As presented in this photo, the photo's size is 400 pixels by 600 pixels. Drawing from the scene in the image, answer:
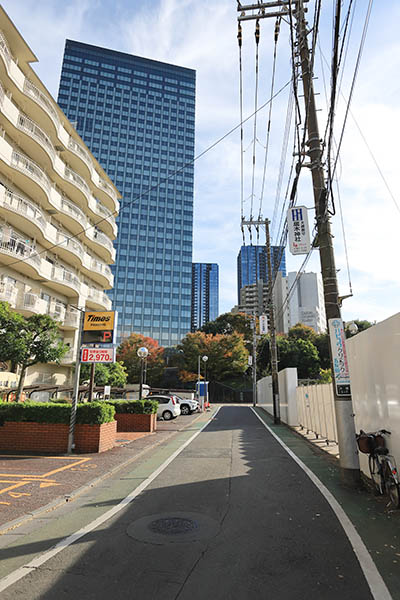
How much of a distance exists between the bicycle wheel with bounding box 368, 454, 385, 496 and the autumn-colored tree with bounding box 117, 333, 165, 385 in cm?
5064

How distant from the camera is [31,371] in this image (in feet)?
88.1

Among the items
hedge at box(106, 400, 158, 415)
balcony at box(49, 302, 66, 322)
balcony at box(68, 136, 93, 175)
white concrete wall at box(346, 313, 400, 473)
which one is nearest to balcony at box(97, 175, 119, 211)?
balcony at box(68, 136, 93, 175)

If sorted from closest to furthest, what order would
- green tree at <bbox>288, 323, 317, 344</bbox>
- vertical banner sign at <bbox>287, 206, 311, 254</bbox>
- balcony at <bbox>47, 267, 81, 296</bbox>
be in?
1. vertical banner sign at <bbox>287, 206, 311, 254</bbox>
2. balcony at <bbox>47, 267, 81, 296</bbox>
3. green tree at <bbox>288, 323, 317, 344</bbox>

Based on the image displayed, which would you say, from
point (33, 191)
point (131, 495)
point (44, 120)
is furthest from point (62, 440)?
point (44, 120)

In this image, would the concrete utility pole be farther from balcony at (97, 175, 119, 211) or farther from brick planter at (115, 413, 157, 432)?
balcony at (97, 175, 119, 211)

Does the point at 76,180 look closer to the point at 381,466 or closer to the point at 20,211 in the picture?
the point at 20,211

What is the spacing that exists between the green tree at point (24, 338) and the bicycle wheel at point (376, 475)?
53.3 ft

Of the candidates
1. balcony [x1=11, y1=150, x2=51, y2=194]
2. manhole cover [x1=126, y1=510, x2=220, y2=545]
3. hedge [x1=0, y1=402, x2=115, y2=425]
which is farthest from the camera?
balcony [x1=11, y1=150, x2=51, y2=194]

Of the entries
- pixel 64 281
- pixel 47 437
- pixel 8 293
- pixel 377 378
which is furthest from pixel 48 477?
pixel 64 281

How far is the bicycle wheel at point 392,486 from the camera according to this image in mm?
5512

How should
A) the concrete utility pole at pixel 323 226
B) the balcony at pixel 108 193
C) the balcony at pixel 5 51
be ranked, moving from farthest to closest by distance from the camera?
the balcony at pixel 108 193, the balcony at pixel 5 51, the concrete utility pole at pixel 323 226

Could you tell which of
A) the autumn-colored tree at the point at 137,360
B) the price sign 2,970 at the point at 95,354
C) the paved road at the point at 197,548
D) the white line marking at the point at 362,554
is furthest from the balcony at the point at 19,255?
the autumn-colored tree at the point at 137,360

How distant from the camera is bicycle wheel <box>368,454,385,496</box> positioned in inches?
241

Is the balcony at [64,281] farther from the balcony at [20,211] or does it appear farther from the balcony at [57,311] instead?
the balcony at [20,211]
